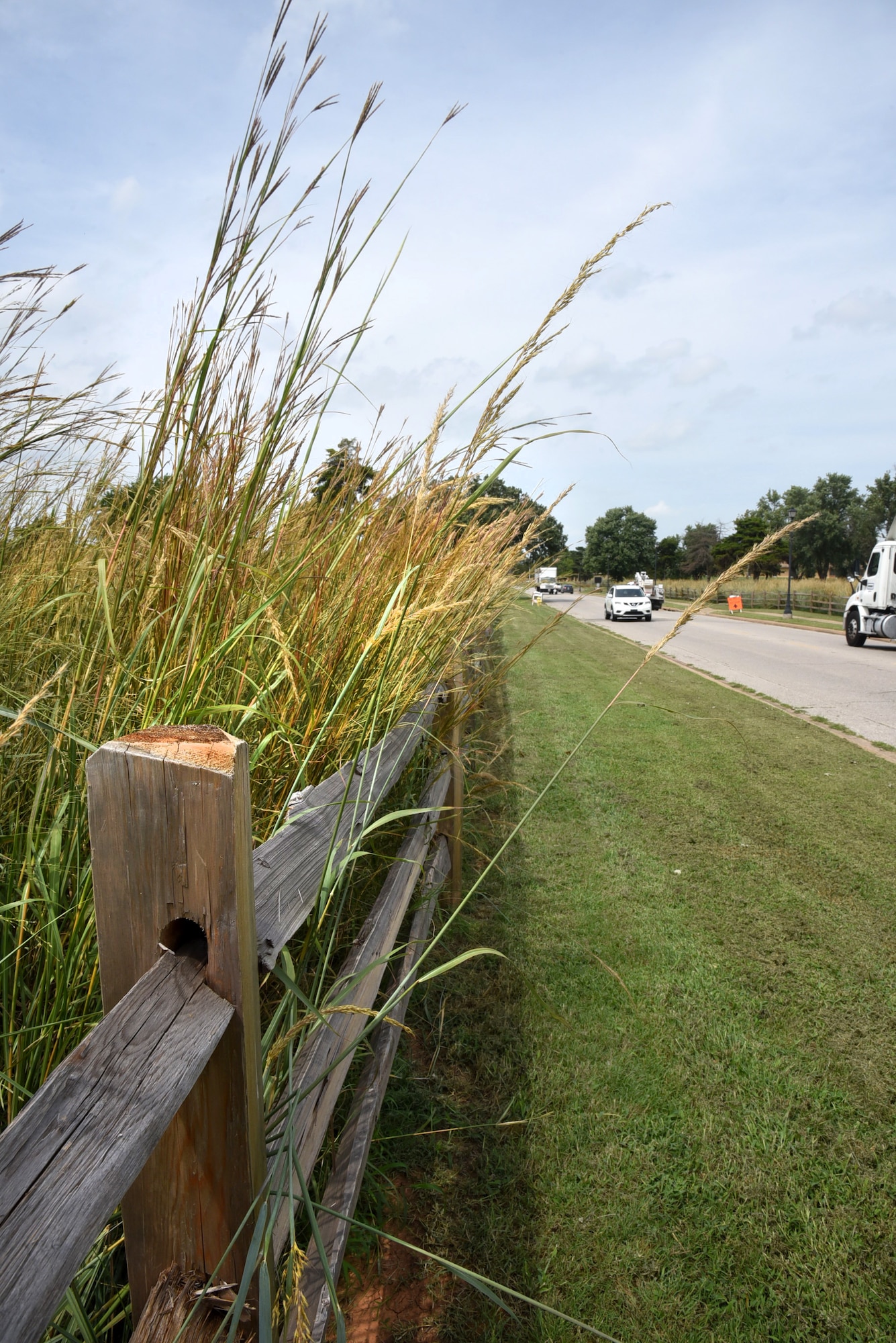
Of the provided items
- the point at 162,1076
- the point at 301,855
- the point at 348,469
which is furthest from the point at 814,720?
the point at 162,1076

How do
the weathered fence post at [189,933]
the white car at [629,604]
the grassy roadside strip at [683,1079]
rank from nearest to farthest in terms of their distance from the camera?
1. the weathered fence post at [189,933]
2. the grassy roadside strip at [683,1079]
3. the white car at [629,604]

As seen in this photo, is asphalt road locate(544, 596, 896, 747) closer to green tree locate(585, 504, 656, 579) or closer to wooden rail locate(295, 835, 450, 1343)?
wooden rail locate(295, 835, 450, 1343)

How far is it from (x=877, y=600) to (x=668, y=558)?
82.3 metres

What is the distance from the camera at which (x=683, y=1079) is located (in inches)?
116

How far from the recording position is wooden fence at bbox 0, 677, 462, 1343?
643 millimetres

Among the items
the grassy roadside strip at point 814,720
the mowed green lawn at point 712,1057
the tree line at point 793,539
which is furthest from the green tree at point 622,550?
the mowed green lawn at point 712,1057

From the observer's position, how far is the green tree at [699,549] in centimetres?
8969

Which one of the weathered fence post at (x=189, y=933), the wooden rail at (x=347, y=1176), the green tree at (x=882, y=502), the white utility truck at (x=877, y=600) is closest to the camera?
the weathered fence post at (x=189, y=933)

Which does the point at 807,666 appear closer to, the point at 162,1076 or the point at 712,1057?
the point at 712,1057

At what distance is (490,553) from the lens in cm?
300

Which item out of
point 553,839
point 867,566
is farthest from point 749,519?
point 553,839

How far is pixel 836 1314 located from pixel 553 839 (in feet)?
11.2

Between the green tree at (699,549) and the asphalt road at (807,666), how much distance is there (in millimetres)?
63582

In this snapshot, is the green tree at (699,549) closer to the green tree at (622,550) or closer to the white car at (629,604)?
the green tree at (622,550)
